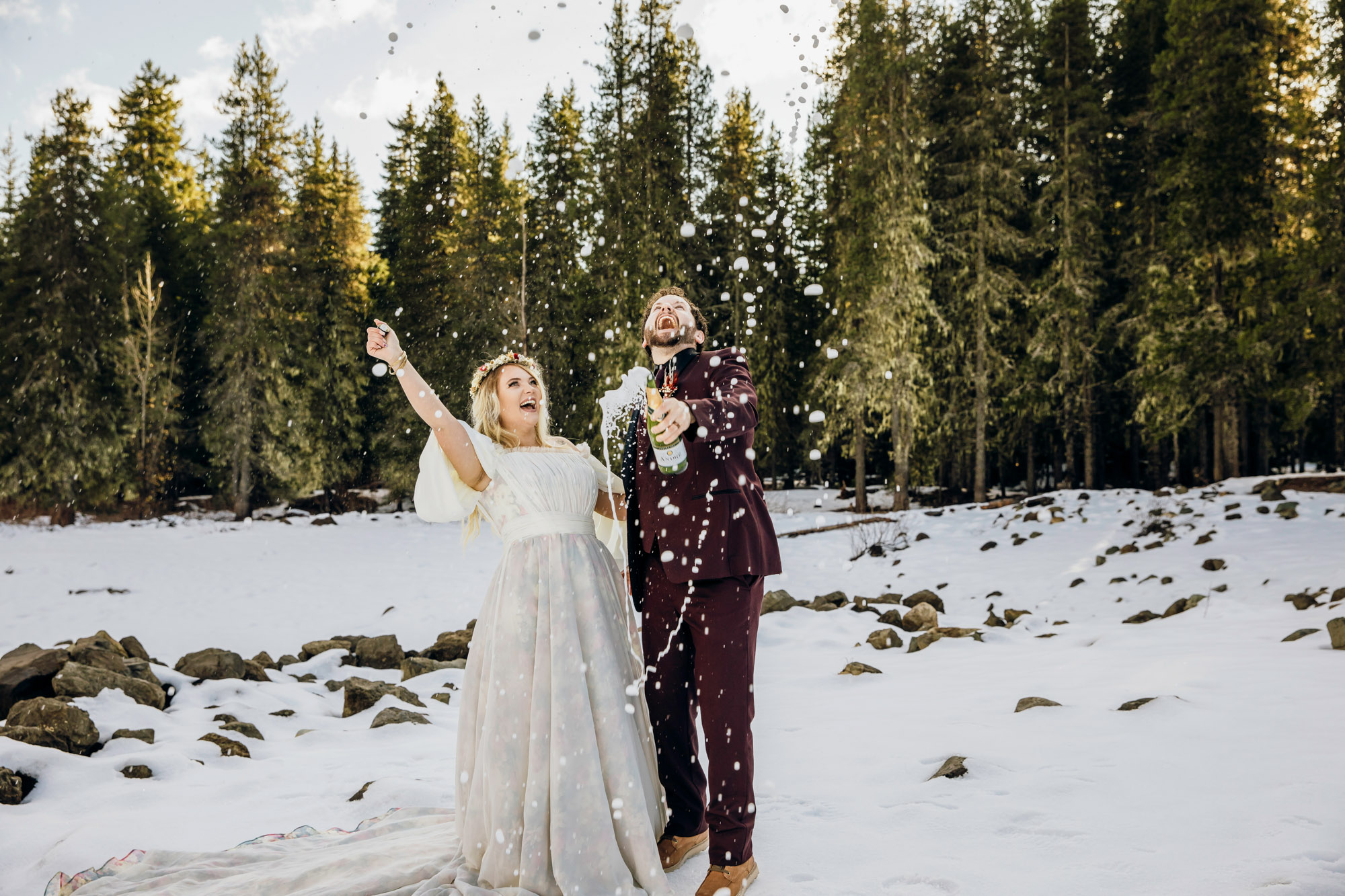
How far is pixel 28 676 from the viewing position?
5.87 m

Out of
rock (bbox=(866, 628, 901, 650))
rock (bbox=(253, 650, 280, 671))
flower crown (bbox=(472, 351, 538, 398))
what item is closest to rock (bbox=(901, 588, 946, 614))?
rock (bbox=(866, 628, 901, 650))

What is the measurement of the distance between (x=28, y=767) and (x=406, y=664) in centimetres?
353

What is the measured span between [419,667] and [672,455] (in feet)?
19.4

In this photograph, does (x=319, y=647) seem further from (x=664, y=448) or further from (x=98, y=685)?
(x=664, y=448)

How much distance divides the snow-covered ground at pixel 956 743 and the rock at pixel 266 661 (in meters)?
0.35

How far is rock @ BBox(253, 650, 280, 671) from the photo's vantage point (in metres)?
8.13

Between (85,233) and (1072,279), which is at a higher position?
(85,233)

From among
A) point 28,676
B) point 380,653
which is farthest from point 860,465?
point 28,676

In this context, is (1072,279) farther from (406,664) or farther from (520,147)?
(406,664)

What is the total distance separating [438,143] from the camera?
2344 cm

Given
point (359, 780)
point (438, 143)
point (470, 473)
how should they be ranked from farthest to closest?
point (438, 143), point (359, 780), point (470, 473)

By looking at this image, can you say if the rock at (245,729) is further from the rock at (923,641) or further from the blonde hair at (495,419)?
the rock at (923,641)

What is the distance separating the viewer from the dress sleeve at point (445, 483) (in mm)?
3359

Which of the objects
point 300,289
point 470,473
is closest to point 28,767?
point 470,473
